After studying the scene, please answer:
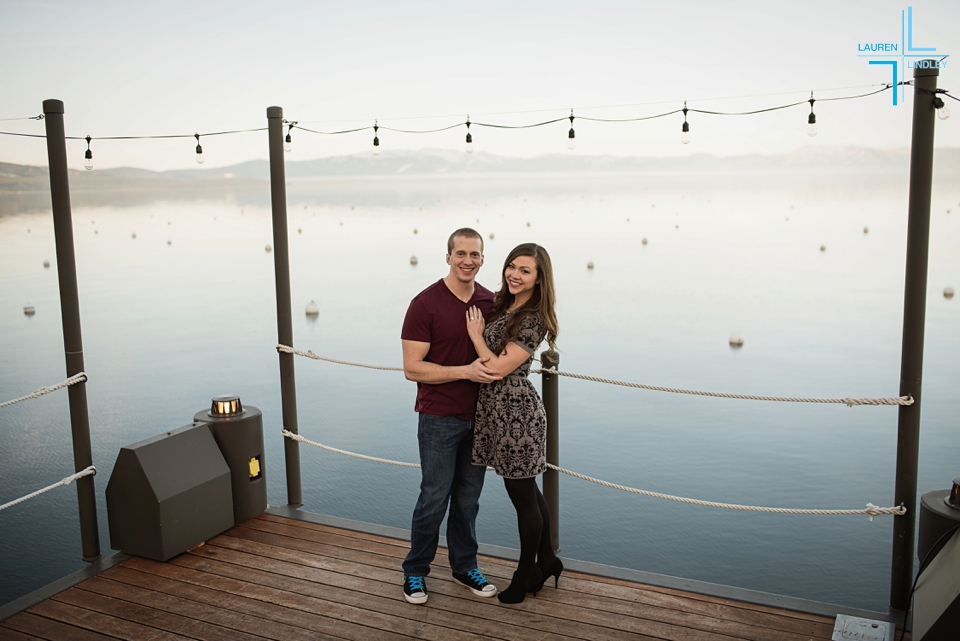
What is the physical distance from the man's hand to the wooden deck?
0.77 meters

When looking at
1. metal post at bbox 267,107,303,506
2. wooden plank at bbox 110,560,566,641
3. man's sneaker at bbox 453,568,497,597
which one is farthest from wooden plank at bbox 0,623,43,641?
man's sneaker at bbox 453,568,497,597

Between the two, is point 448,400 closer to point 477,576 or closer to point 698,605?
point 477,576

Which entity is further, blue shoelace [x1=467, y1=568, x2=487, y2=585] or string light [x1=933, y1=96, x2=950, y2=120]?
blue shoelace [x1=467, y1=568, x2=487, y2=585]

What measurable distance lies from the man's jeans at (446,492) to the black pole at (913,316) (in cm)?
133

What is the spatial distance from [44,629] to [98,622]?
0.50ft

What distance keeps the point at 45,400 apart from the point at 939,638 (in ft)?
34.8

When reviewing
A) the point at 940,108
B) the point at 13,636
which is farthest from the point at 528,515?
the point at 940,108

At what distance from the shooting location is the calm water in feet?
20.4

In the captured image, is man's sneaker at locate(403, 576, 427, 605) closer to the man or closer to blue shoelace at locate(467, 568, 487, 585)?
the man

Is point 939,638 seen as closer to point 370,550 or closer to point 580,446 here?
point 370,550

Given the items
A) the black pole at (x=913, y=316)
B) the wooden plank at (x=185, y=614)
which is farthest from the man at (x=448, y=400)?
the black pole at (x=913, y=316)

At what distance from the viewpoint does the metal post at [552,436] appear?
2693 mm

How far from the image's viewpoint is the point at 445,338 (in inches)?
93.0

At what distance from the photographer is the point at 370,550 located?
2877 mm
